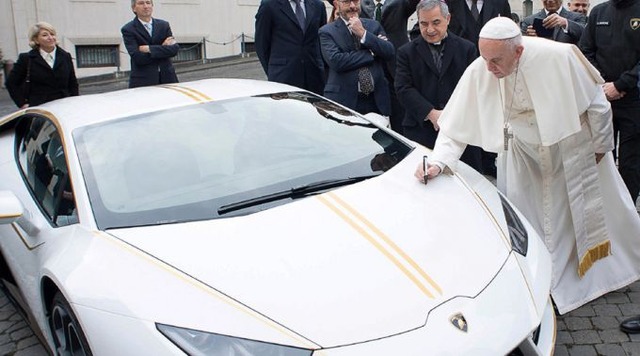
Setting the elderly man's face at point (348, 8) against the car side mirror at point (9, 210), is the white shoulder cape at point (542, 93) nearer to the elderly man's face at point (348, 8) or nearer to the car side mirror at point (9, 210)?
the elderly man's face at point (348, 8)

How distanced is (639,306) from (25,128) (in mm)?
3515

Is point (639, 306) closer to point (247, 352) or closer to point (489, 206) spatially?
point (489, 206)

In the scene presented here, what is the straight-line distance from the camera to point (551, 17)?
5.43 metres

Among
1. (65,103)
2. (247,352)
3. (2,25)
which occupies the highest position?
(65,103)

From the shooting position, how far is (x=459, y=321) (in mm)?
2078

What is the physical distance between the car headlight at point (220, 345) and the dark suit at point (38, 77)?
4.96 m

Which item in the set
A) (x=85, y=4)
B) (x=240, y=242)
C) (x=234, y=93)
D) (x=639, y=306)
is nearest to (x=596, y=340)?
(x=639, y=306)

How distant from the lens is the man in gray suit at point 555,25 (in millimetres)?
5469

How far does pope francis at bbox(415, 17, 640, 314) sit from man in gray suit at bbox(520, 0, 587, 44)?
7.60 feet

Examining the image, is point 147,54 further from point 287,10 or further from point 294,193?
point 294,193

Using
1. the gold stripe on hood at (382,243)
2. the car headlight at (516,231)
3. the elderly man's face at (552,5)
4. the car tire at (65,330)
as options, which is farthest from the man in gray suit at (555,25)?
the car tire at (65,330)

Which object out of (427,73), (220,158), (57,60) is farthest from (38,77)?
(220,158)

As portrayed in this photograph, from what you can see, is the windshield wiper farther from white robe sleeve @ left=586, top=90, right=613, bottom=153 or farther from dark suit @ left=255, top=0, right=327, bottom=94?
dark suit @ left=255, top=0, right=327, bottom=94

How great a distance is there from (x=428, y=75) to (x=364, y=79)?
2.58 feet
